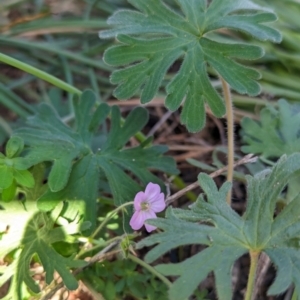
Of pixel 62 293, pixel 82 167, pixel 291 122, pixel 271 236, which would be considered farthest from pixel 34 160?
pixel 291 122

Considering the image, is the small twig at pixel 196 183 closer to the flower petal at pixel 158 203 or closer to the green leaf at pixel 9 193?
the flower petal at pixel 158 203

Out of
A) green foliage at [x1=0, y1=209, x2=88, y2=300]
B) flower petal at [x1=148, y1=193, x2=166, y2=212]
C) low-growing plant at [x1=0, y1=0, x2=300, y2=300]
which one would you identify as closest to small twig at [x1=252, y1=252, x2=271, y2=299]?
low-growing plant at [x1=0, y1=0, x2=300, y2=300]

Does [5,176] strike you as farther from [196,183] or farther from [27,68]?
[196,183]

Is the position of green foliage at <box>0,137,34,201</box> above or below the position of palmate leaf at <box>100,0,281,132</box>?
below

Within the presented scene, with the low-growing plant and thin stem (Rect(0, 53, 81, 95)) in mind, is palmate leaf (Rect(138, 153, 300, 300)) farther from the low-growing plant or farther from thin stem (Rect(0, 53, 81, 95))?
thin stem (Rect(0, 53, 81, 95))

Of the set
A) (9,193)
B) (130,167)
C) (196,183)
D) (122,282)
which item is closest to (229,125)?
(196,183)

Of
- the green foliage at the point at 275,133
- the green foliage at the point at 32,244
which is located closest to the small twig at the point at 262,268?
the green foliage at the point at 275,133

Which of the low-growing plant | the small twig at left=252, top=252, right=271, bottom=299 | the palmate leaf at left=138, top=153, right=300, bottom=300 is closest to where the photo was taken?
the palmate leaf at left=138, top=153, right=300, bottom=300
